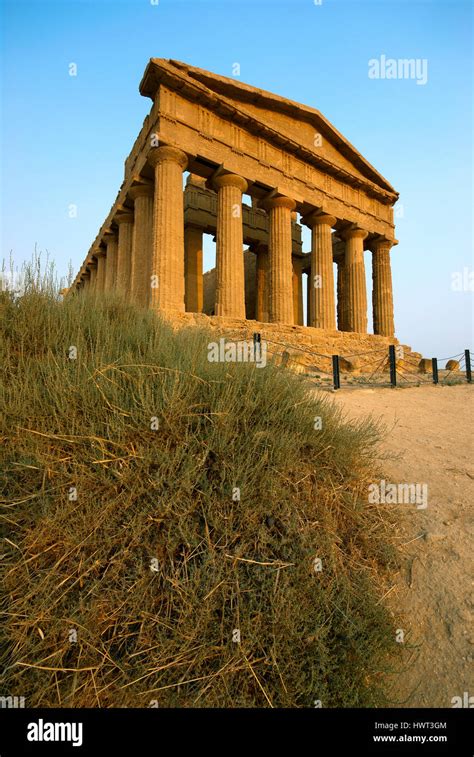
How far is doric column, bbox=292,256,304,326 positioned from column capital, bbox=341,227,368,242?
430cm

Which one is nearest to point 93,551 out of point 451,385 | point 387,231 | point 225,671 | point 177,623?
point 177,623

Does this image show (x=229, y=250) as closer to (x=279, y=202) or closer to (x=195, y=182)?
(x=279, y=202)

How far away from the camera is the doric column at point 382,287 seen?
2095 cm

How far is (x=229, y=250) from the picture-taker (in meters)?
14.6

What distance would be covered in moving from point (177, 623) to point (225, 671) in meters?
0.30

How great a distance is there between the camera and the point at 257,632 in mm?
1818

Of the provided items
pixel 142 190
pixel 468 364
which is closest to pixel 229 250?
pixel 142 190

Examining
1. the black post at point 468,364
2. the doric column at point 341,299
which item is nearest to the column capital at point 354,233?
the doric column at point 341,299

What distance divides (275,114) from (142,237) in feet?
27.9

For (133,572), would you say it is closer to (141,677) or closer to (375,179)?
(141,677)

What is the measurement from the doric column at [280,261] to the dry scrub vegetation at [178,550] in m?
13.4

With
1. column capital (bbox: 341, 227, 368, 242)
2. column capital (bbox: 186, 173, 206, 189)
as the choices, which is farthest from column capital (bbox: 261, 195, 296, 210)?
column capital (bbox: 186, 173, 206, 189)

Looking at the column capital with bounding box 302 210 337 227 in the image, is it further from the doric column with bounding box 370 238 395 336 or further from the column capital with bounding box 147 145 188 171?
the column capital with bounding box 147 145 188 171

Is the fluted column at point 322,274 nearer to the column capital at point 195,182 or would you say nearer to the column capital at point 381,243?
the column capital at point 381,243
